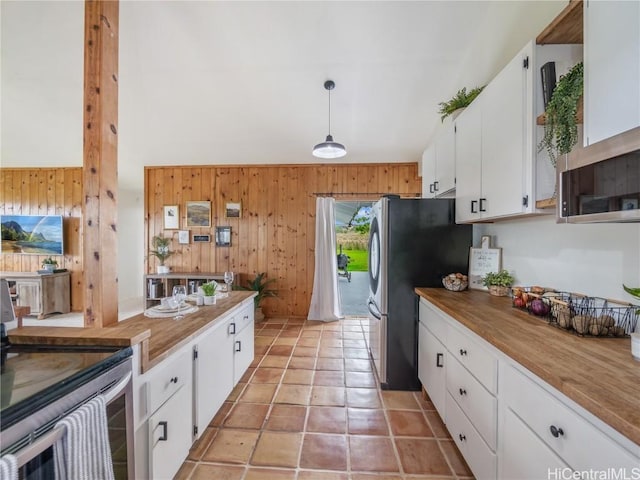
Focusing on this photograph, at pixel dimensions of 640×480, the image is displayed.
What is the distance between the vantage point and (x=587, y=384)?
0.76 meters

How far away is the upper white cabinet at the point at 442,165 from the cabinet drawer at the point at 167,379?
7.61 feet

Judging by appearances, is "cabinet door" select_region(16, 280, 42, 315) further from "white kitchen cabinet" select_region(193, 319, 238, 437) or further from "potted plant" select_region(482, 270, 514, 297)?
"potted plant" select_region(482, 270, 514, 297)

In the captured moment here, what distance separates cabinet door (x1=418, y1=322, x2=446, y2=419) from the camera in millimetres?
1755

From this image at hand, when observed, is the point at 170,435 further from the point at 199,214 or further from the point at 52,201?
the point at 52,201

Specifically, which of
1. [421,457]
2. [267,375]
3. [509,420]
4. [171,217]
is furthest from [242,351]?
[171,217]

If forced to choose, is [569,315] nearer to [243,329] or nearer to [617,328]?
[617,328]

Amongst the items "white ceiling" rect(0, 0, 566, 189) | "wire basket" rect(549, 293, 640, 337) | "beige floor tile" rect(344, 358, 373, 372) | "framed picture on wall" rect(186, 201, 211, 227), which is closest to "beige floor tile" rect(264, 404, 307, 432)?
"beige floor tile" rect(344, 358, 373, 372)

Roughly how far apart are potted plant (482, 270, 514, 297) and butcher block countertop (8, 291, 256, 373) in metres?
1.97

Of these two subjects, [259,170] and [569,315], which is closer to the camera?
[569,315]

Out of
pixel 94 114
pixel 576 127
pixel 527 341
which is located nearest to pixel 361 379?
pixel 527 341

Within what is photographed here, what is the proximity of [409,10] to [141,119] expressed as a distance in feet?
11.0

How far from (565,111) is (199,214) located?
4594mm

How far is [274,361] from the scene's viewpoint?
2799 millimetres

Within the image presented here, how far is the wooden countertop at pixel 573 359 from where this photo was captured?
67 cm
